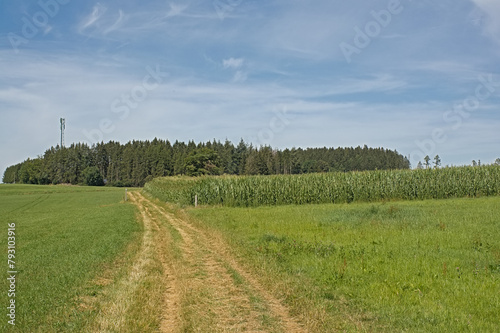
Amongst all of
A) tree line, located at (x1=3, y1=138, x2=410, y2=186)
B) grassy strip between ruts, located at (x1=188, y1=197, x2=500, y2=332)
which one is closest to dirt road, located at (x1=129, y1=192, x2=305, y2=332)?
grassy strip between ruts, located at (x1=188, y1=197, x2=500, y2=332)

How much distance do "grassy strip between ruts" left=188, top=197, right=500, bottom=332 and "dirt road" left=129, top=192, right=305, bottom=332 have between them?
440 millimetres

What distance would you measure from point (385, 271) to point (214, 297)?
4.30 metres

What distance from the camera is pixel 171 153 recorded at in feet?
430

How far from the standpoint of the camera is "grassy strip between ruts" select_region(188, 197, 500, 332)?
640 cm

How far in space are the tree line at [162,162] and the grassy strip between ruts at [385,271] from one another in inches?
3649

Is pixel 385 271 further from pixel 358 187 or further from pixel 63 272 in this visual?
pixel 358 187

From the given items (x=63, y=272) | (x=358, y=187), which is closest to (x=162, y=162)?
(x=358, y=187)

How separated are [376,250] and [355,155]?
137 metres

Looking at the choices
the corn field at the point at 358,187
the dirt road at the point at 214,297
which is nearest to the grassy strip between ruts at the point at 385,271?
the dirt road at the point at 214,297

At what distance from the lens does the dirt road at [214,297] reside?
20.7 feet

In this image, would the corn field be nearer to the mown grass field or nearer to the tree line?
the mown grass field

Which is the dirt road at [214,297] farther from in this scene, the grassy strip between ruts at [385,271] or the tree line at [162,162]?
the tree line at [162,162]

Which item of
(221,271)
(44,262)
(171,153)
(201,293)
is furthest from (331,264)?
(171,153)

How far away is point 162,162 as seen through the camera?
4904 inches
